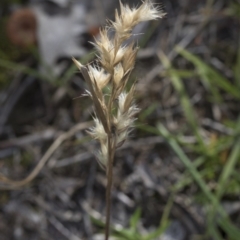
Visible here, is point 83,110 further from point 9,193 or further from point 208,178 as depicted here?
point 208,178

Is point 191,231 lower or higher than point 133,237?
lower

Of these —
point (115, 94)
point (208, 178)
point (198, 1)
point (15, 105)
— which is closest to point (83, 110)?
point (15, 105)

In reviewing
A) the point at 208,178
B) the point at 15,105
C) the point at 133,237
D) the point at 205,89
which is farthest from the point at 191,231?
the point at 15,105

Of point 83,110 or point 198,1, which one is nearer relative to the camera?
point 83,110

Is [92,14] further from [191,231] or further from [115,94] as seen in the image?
[115,94]

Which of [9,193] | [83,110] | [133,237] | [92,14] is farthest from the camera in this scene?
[92,14]

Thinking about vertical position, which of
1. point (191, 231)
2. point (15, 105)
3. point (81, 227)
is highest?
point (15, 105)

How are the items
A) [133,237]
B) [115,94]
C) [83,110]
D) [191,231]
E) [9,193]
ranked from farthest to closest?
[83,110], [9,193], [191,231], [133,237], [115,94]

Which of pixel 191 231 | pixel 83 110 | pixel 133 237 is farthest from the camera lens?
pixel 83 110

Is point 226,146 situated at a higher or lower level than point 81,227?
higher
